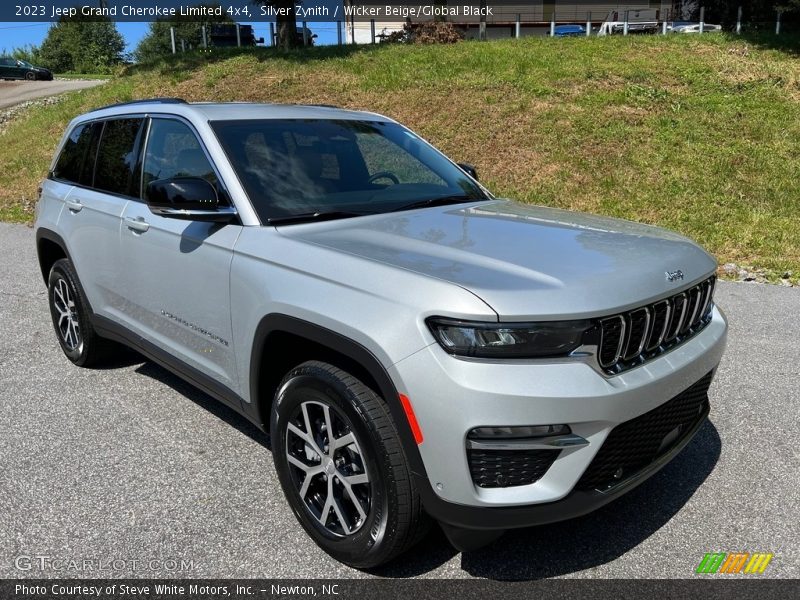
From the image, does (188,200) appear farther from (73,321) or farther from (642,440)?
(73,321)

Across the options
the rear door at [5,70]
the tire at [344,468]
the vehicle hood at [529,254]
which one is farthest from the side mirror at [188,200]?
the rear door at [5,70]

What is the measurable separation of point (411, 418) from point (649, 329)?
95cm

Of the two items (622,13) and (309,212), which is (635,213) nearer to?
(309,212)

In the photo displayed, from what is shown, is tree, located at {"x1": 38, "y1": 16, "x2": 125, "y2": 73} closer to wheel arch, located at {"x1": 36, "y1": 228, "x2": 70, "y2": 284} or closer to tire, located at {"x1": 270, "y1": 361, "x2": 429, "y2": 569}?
wheel arch, located at {"x1": 36, "y1": 228, "x2": 70, "y2": 284}

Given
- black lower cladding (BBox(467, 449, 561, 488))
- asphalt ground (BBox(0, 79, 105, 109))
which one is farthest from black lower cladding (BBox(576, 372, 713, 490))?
asphalt ground (BBox(0, 79, 105, 109))

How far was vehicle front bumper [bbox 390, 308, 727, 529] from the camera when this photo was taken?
84.7 inches

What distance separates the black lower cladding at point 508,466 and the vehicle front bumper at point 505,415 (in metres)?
0.02

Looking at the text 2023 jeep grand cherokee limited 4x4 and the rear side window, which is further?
the rear side window

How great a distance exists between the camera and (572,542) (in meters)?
2.84

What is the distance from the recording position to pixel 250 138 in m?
3.40

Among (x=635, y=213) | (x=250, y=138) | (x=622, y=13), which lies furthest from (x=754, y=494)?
(x=622, y=13)

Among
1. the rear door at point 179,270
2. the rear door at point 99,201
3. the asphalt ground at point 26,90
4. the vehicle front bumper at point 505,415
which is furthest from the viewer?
the asphalt ground at point 26,90

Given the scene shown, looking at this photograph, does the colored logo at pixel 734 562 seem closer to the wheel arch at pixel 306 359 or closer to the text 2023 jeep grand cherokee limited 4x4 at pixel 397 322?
the text 2023 jeep grand cherokee limited 4x4 at pixel 397 322

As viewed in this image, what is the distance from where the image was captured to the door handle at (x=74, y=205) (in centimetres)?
438
